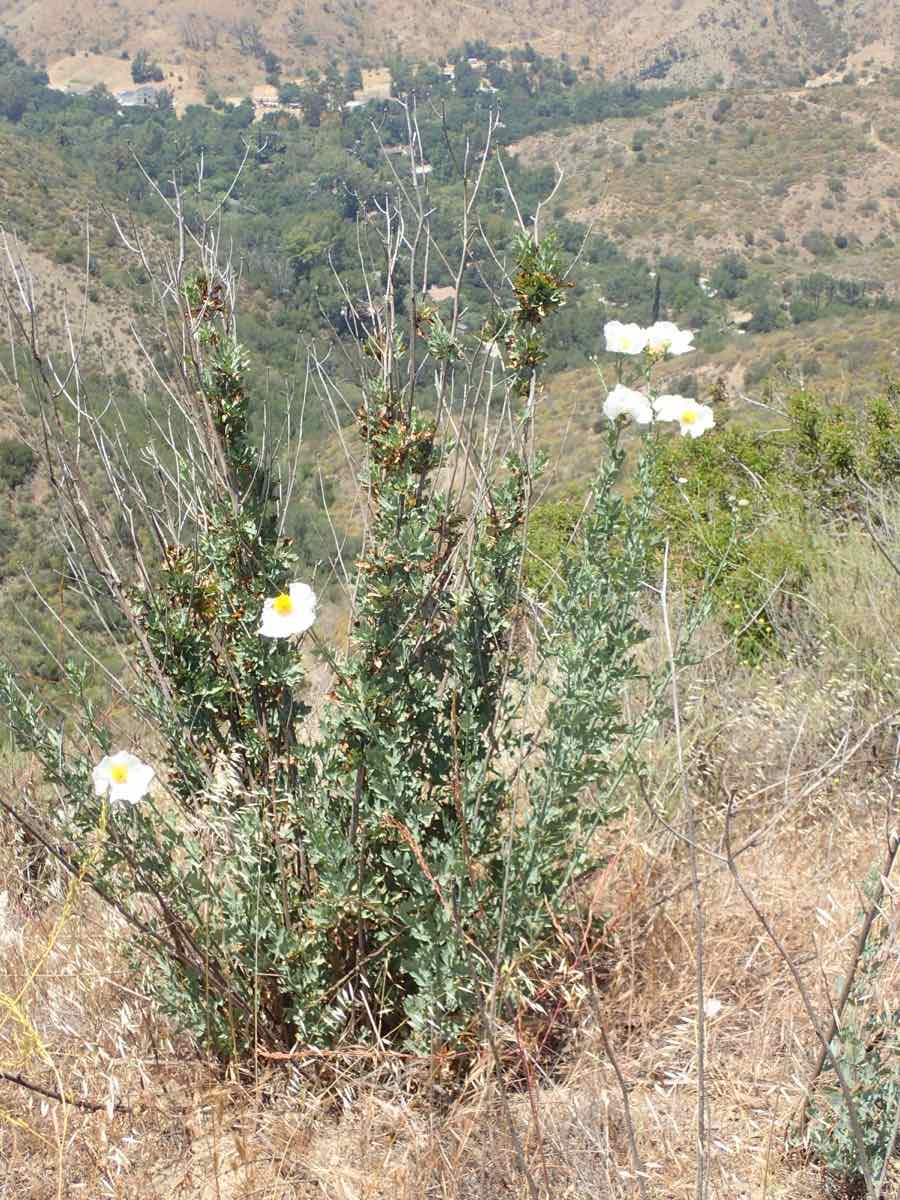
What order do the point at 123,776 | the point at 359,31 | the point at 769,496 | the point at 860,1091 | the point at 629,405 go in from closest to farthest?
the point at 860,1091
the point at 123,776
the point at 629,405
the point at 769,496
the point at 359,31

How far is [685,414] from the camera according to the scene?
68.0 inches

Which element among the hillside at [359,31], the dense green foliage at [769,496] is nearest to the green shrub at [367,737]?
the dense green foliage at [769,496]

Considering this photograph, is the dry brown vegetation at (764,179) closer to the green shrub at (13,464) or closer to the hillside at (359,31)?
the hillside at (359,31)

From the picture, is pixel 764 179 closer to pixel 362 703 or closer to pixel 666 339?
pixel 666 339

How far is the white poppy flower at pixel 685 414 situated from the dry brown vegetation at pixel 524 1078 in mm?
434

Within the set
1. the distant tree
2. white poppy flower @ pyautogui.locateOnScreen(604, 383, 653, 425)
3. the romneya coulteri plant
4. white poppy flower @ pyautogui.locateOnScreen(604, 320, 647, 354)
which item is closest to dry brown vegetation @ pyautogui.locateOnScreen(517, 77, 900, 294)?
white poppy flower @ pyautogui.locateOnScreen(604, 320, 647, 354)

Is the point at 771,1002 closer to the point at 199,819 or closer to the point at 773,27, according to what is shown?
the point at 199,819

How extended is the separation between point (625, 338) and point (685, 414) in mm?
185

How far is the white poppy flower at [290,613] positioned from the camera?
1478mm

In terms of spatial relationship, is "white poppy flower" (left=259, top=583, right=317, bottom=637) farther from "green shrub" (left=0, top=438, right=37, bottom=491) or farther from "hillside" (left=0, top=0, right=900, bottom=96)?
"hillside" (left=0, top=0, right=900, bottom=96)

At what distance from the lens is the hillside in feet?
328

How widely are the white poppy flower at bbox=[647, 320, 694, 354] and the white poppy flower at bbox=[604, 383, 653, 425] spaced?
5.1 inches

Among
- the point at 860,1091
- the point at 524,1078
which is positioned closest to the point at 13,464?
the point at 524,1078

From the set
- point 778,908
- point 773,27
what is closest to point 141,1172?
point 778,908
